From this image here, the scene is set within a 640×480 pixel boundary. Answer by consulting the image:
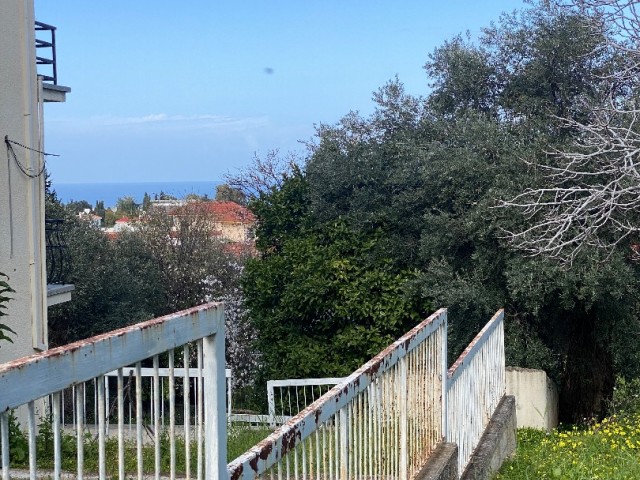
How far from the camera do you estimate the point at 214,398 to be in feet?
6.24

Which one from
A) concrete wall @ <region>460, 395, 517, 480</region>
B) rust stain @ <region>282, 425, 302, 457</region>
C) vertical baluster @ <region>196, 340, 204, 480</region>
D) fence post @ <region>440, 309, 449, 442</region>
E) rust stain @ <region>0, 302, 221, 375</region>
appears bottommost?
concrete wall @ <region>460, 395, 517, 480</region>

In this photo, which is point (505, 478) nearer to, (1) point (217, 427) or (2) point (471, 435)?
(2) point (471, 435)

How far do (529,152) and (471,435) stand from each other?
602cm

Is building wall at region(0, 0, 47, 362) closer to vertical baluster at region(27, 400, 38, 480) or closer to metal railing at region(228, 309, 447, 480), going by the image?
metal railing at region(228, 309, 447, 480)

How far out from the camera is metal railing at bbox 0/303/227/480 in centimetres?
129

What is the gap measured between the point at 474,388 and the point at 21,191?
21.9ft

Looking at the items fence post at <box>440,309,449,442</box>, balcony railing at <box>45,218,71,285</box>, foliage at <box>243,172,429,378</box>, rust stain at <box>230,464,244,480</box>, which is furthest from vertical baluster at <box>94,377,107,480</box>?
foliage at <box>243,172,429,378</box>

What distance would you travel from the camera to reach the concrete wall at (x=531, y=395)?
946 centimetres

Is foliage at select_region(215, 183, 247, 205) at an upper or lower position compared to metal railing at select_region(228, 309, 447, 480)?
upper

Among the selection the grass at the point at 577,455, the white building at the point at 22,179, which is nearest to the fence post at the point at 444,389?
the grass at the point at 577,455

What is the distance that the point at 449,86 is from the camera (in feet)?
42.7

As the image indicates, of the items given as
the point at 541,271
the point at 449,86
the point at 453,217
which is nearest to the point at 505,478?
the point at 541,271

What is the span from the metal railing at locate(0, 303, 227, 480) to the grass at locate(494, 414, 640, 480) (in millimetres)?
4840

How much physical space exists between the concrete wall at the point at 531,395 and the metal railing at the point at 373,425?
4623mm
